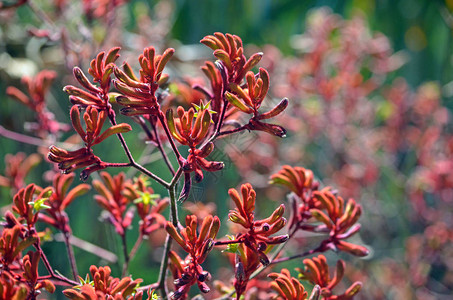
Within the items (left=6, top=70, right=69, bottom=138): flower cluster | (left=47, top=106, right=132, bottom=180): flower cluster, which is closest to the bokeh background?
(left=6, top=70, right=69, bottom=138): flower cluster

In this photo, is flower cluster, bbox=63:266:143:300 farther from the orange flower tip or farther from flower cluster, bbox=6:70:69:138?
flower cluster, bbox=6:70:69:138

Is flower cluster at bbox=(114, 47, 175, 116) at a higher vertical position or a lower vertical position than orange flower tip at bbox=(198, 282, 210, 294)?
higher

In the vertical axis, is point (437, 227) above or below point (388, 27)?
below

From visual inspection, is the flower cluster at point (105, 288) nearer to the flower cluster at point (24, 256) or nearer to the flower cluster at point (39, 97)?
the flower cluster at point (24, 256)

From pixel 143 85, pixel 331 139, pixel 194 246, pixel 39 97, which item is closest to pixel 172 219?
pixel 194 246

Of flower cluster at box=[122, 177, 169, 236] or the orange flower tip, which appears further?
flower cluster at box=[122, 177, 169, 236]

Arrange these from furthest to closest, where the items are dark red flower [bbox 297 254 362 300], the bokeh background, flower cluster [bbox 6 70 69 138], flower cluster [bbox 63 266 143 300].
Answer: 1. the bokeh background
2. flower cluster [bbox 6 70 69 138]
3. dark red flower [bbox 297 254 362 300]
4. flower cluster [bbox 63 266 143 300]

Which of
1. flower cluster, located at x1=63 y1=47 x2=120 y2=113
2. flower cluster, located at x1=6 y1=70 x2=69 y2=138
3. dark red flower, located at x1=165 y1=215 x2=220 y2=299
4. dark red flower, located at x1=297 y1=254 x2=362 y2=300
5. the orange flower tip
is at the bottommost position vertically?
dark red flower, located at x1=297 y1=254 x2=362 y2=300

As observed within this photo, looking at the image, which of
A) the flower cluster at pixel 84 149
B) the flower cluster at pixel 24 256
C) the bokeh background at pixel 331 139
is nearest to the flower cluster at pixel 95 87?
the flower cluster at pixel 84 149

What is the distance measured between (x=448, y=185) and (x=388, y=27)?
106 centimetres

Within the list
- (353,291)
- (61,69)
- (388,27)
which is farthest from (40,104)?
(388,27)

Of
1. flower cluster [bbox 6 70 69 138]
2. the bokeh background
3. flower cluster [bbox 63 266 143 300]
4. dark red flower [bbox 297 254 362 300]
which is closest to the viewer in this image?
flower cluster [bbox 63 266 143 300]

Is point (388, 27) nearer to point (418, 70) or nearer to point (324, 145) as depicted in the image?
point (418, 70)

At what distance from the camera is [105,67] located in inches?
18.9
